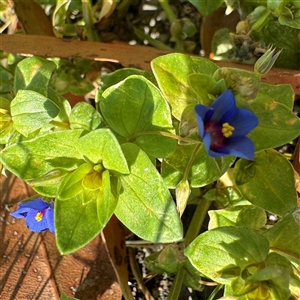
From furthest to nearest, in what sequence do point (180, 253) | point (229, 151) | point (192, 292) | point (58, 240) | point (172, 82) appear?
point (192, 292), point (180, 253), point (172, 82), point (58, 240), point (229, 151)

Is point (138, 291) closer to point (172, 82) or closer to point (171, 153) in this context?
point (171, 153)

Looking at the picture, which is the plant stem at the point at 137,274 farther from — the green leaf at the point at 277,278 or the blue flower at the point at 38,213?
the green leaf at the point at 277,278

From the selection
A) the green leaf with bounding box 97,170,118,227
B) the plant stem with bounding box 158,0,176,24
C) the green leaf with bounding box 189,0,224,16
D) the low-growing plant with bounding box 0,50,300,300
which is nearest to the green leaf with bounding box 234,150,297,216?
the low-growing plant with bounding box 0,50,300,300

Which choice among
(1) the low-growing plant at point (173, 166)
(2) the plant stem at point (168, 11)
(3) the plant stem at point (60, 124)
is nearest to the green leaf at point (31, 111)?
(1) the low-growing plant at point (173, 166)

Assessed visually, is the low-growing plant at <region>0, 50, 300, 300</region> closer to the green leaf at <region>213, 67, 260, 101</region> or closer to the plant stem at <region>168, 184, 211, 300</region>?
the green leaf at <region>213, 67, 260, 101</region>

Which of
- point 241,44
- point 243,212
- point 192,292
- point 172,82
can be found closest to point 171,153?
point 172,82

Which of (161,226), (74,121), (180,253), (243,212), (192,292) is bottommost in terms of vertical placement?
(192,292)

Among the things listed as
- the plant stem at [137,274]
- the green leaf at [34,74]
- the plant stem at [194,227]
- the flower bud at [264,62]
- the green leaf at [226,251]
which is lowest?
the plant stem at [137,274]
